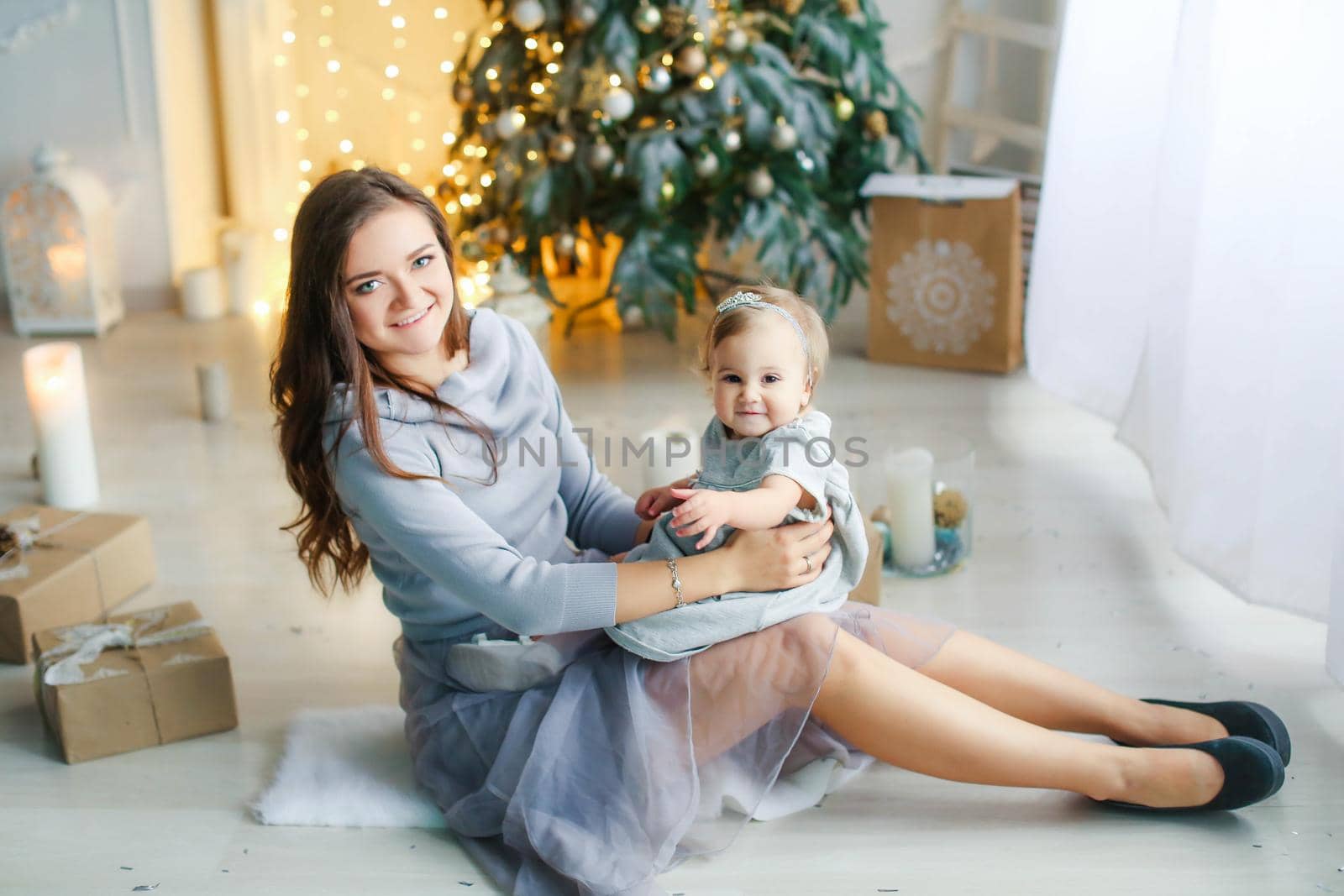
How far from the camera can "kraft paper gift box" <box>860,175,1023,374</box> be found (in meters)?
3.25

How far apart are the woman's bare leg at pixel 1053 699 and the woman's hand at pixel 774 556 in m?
0.23

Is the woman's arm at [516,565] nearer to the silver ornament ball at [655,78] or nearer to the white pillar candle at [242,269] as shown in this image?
the silver ornament ball at [655,78]

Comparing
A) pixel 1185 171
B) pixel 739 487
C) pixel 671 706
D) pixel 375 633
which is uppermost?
pixel 1185 171

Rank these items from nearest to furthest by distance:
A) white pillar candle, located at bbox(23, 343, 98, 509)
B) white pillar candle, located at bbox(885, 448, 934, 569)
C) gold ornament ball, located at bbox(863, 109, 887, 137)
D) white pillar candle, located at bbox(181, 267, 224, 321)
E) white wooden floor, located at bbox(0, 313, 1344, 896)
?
white wooden floor, located at bbox(0, 313, 1344, 896) < white pillar candle, located at bbox(885, 448, 934, 569) < white pillar candle, located at bbox(23, 343, 98, 509) < gold ornament ball, located at bbox(863, 109, 887, 137) < white pillar candle, located at bbox(181, 267, 224, 321)

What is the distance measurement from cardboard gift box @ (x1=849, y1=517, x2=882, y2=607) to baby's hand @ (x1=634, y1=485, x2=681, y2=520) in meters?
0.45

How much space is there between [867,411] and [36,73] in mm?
2637

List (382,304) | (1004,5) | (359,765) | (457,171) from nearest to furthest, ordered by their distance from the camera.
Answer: (382,304) < (359,765) < (1004,5) < (457,171)

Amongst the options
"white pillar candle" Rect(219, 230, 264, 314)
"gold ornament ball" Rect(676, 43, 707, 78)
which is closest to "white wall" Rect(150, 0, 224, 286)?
"white pillar candle" Rect(219, 230, 264, 314)

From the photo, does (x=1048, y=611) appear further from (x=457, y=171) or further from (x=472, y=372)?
(x=457, y=171)

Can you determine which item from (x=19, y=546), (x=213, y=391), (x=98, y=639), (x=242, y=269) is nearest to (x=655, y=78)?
(x=213, y=391)

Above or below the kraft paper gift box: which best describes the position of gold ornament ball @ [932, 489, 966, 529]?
below

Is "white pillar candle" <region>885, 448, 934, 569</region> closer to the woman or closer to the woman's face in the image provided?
the woman

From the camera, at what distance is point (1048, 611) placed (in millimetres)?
2168

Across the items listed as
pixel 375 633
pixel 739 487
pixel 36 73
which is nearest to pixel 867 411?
pixel 375 633
